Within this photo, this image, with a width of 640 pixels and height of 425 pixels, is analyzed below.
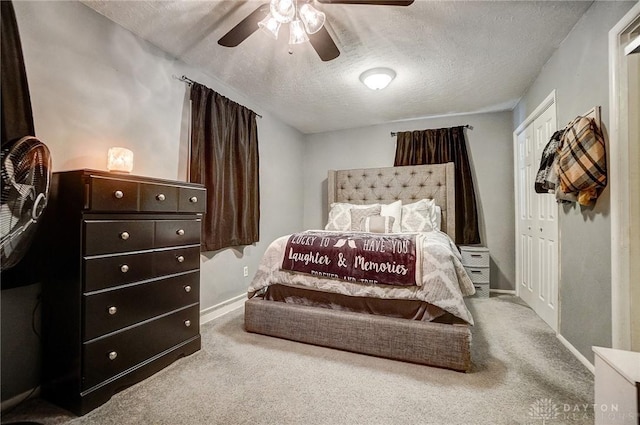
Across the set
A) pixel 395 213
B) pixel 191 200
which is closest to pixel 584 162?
pixel 395 213

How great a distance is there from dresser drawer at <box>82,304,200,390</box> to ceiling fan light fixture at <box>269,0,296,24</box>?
191cm

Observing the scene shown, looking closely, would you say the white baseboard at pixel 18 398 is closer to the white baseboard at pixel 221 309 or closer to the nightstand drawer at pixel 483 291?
the white baseboard at pixel 221 309

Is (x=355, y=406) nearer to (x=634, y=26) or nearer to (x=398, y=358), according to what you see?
(x=398, y=358)

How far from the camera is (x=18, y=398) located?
1.47m

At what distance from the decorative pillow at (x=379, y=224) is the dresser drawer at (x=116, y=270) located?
217 centimetres

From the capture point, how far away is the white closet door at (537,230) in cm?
241

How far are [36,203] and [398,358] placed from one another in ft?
6.92

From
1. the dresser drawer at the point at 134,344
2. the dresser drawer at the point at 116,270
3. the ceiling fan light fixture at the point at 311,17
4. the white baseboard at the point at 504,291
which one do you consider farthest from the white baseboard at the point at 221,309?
the white baseboard at the point at 504,291

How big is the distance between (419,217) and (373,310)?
1.59 m

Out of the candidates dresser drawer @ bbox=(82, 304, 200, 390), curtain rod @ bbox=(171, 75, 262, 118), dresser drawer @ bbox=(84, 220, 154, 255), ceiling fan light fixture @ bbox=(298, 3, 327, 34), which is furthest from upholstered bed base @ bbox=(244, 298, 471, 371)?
curtain rod @ bbox=(171, 75, 262, 118)

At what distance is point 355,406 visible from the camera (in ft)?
4.73

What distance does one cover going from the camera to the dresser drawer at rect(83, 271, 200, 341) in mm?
1419

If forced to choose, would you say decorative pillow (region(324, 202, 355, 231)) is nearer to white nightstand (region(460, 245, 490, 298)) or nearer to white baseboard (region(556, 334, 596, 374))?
white nightstand (region(460, 245, 490, 298))

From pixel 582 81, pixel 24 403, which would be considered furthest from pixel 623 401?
pixel 24 403
